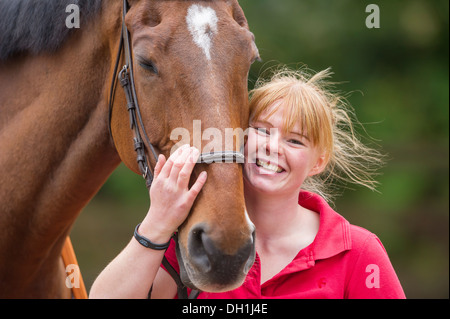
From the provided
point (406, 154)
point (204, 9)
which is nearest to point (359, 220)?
point (406, 154)

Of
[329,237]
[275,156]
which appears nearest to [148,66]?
[275,156]

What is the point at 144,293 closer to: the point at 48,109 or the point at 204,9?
the point at 48,109

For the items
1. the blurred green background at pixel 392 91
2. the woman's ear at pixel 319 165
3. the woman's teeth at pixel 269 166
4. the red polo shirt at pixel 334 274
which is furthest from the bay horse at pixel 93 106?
the blurred green background at pixel 392 91

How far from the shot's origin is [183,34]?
2.03 m

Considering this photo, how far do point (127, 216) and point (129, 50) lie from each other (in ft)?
30.2

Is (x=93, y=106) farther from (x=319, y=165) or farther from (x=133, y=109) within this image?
(x=319, y=165)

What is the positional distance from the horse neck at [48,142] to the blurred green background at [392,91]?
A: 7.41 m

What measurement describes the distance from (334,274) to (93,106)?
1.33m

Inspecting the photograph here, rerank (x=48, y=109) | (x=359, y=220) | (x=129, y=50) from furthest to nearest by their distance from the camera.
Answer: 1. (x=359, y=220)
2. (x=48, y=109)
3. (x=129, y=50)

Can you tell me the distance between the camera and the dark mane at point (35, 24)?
7.79ft

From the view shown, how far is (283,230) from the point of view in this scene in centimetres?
237

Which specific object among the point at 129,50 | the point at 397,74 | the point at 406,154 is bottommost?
the point at 406,154

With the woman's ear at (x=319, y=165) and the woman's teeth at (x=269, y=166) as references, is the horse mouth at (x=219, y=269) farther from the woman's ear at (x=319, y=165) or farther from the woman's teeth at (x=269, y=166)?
the woman's ear at (x=319, y=165)

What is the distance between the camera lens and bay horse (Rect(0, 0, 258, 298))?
6.41ft
